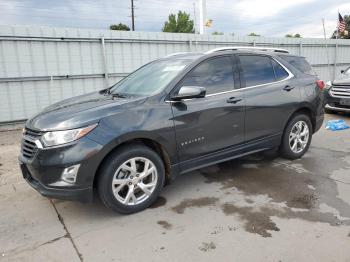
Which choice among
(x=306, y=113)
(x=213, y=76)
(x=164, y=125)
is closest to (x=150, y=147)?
(x=164, y=125)

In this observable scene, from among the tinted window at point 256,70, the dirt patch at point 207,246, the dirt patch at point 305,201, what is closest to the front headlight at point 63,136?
the dirt patch at point 207,246

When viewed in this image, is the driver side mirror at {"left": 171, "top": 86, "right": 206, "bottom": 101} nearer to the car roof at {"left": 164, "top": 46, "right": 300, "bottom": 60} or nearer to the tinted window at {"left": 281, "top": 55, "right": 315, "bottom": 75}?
the car roof at {"left": 164, "top": 46, "right": 300, "bottom": 60}

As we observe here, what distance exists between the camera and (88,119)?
3.16 metres

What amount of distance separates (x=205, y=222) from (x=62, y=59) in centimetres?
675

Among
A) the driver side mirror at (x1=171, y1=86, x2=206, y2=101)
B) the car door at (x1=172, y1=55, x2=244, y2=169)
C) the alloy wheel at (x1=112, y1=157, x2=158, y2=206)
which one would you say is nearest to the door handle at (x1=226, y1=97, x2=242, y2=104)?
the car door at (x1=172, y1=55, x2=244, y2=169)

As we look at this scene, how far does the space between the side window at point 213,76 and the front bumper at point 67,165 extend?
1393mm

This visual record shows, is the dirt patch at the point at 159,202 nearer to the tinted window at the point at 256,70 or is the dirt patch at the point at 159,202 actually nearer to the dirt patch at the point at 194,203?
the dirt patch at the point at 194,203

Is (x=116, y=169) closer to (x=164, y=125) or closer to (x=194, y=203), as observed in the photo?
(x=164, y=125)

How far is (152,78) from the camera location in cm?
416

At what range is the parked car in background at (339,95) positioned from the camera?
27.6 feet

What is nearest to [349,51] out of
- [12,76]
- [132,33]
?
[132,33]

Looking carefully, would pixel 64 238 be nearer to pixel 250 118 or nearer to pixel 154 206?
pixel 154 206

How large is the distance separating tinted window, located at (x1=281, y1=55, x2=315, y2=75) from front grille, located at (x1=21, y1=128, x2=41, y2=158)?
12.5ft

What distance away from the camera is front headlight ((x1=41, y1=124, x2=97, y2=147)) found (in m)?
3.06
